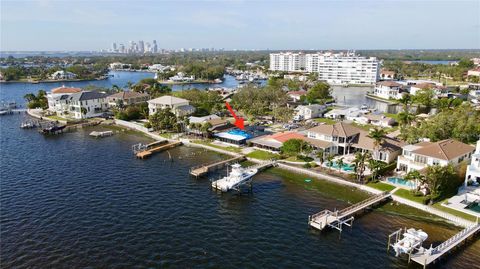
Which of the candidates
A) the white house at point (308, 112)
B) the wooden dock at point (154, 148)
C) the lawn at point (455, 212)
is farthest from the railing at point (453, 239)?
the white house at point (308, 112)

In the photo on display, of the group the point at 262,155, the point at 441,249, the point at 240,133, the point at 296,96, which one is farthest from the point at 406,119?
the point at 441,249

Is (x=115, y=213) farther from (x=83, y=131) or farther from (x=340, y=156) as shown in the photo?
(x=83, y=131)

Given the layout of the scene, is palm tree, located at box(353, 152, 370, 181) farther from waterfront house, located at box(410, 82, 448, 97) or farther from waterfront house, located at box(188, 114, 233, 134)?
waterfront house, located at box(410, 82, 448, 97)

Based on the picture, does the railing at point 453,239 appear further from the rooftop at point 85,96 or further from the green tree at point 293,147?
the rooftop at point 85,96

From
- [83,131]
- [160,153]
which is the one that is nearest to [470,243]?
[160,153]

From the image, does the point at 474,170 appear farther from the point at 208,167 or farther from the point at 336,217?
the point at 208,167
